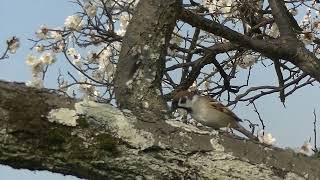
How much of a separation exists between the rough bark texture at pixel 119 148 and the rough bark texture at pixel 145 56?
398mm

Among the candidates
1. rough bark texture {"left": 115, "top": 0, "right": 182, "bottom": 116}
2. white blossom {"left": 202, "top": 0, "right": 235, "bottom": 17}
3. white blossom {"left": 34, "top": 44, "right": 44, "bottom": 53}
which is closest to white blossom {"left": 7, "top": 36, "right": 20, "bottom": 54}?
white blossom {"left": 34, "top": 44, "right": 44, "bottom": 53}

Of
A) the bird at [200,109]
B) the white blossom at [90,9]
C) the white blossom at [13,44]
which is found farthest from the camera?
the white blossom at [90,9]

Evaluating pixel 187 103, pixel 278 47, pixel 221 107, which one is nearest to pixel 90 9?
pixel 278 47

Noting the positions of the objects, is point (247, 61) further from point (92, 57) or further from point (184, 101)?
point (184, 101)

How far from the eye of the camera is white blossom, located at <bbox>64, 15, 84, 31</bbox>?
15.9ft

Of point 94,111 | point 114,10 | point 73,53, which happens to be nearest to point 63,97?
point 94,111

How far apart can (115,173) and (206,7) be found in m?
3.70

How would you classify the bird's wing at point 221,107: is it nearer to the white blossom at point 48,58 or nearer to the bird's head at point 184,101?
the bird's head at point 184,101

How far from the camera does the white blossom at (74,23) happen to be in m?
4.85

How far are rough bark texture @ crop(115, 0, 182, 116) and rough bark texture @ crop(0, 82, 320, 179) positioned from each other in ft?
1.31

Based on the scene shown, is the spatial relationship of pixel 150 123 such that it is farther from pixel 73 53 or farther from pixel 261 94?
pixel 73 53

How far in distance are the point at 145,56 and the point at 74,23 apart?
10.4 feet

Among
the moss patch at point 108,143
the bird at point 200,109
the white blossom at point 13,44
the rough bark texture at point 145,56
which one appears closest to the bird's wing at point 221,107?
the bird at point 200,109

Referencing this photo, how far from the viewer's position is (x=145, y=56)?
2.01 meters
